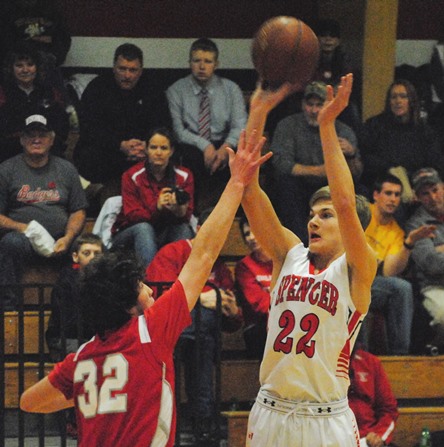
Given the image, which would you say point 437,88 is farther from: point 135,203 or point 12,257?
point 12,257

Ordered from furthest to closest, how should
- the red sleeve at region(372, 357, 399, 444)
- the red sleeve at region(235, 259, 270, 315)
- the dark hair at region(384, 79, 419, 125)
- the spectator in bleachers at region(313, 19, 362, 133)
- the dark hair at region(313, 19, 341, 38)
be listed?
the dark hair at region(313, 19, 341, 38) < the spectator in bleachers at region(313, 19, 362, 133) < the dark hair at region(384, 79, 419, 125) < the red sleeve at region(235, 259, 270, 315) < the red sleeve at region(372, 357, 399, 444)

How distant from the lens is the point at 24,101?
8.17 meters

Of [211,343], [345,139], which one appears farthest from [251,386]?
[345,139]

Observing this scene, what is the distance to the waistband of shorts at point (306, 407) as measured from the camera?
14.3 ft

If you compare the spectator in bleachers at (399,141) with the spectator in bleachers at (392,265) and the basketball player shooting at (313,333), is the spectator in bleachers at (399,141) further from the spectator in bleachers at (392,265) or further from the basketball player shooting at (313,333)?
the basketball player shooting at (313,333)

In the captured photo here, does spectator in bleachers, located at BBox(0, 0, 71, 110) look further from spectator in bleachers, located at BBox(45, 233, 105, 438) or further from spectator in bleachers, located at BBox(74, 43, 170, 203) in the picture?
spectator in bleachers, located at BBox(45, 233, 105, 438)

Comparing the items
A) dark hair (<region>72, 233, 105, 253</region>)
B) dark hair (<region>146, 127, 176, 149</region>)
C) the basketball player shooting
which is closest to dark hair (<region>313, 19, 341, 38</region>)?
dark hair (<region>146, 127, 176, 149</region>)

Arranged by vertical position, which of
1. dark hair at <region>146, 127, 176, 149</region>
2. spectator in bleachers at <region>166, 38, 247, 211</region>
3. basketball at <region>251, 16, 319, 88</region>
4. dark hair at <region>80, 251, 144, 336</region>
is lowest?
dark hair at <region>80, 251, 144, 336</region>

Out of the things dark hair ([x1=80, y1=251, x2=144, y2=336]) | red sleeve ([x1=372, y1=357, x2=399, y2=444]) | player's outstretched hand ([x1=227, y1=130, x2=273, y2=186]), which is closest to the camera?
dark hair ([x1=80, y1=251, x2=144, y2=336])

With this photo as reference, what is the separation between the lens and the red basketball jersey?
356cm

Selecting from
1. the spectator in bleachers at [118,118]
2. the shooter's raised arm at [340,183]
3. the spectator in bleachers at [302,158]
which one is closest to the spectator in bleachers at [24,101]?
the spectator in bleachers at [118,118]

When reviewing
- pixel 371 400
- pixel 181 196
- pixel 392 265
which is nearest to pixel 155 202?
pixel 181 196

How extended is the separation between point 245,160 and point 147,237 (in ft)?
11.2

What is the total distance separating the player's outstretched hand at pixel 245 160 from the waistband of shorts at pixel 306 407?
37.2 inches
